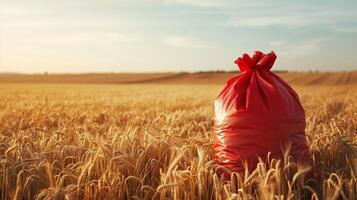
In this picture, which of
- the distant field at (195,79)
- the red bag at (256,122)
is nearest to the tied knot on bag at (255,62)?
the red bag at (256,122)

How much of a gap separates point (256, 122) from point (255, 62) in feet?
2.06

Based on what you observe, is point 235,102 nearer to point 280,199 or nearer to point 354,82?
point 280,199

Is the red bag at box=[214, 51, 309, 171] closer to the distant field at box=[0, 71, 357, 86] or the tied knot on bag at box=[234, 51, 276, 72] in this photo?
the tied knot on bag at box=[234, 51, 276, 72]

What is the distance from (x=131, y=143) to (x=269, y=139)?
1014 mm

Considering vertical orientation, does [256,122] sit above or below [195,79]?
above

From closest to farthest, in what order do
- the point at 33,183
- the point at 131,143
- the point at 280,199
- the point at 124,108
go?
the point at 280,199
the point at 33,183
the point at 131,143
the point at 124,108

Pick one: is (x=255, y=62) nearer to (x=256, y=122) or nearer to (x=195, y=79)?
(x=256, y=122)

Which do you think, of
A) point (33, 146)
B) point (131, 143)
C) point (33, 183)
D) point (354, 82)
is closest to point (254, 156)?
point (131, 143)

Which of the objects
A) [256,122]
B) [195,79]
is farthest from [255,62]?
[195,79]

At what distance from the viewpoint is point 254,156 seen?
3.26 metres

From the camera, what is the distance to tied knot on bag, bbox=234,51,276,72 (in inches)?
144

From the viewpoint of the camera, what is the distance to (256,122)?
328 cm

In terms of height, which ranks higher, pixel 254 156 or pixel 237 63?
pixel 237 63

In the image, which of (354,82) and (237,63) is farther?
(354,82)
